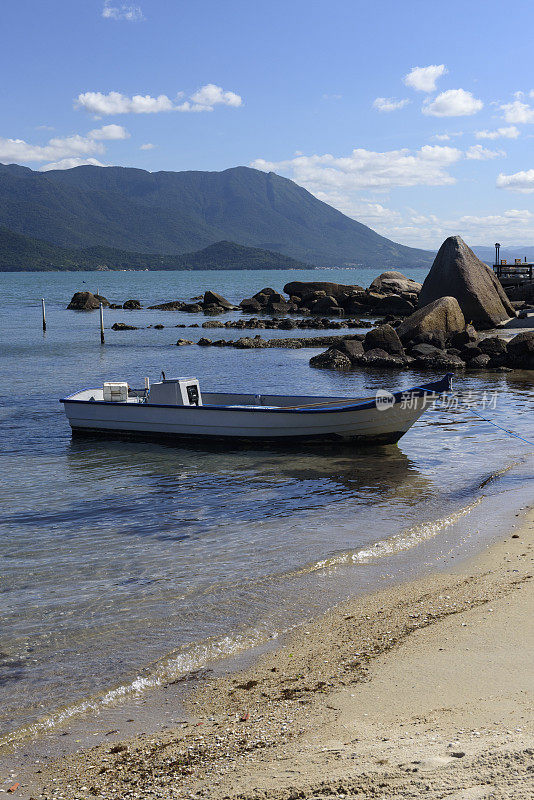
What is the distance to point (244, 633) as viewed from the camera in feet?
24.5

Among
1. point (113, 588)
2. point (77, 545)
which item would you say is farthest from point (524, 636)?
point (77, 545)

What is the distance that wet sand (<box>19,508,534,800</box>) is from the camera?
174 inches

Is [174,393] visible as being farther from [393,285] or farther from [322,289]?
[322,289]

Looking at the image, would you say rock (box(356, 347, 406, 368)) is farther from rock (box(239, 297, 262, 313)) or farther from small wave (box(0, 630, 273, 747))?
rock (box(239, 297, 262, 313))

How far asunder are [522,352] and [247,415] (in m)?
17.5

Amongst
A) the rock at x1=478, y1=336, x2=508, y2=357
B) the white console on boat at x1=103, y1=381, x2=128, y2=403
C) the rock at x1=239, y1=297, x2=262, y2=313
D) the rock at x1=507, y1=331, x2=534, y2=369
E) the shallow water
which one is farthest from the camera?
the rock at x1=239, y1=297, x2=262, y2=313

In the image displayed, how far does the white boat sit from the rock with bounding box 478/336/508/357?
15506 millimetres

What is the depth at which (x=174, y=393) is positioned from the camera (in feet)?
59.1

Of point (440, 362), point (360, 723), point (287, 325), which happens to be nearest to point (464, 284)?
point (440, 362)

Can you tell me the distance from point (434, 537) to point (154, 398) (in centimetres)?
954

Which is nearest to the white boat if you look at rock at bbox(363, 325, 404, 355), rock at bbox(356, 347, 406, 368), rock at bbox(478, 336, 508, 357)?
rock at bbox(356, 347, 406, 368)

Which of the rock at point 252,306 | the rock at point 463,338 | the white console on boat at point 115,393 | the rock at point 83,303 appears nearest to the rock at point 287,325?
the rock at point 252,306

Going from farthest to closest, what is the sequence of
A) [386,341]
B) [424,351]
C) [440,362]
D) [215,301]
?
[215,301] < [386,341] < [424,351] < [440,362]

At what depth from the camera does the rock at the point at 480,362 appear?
100 ft
